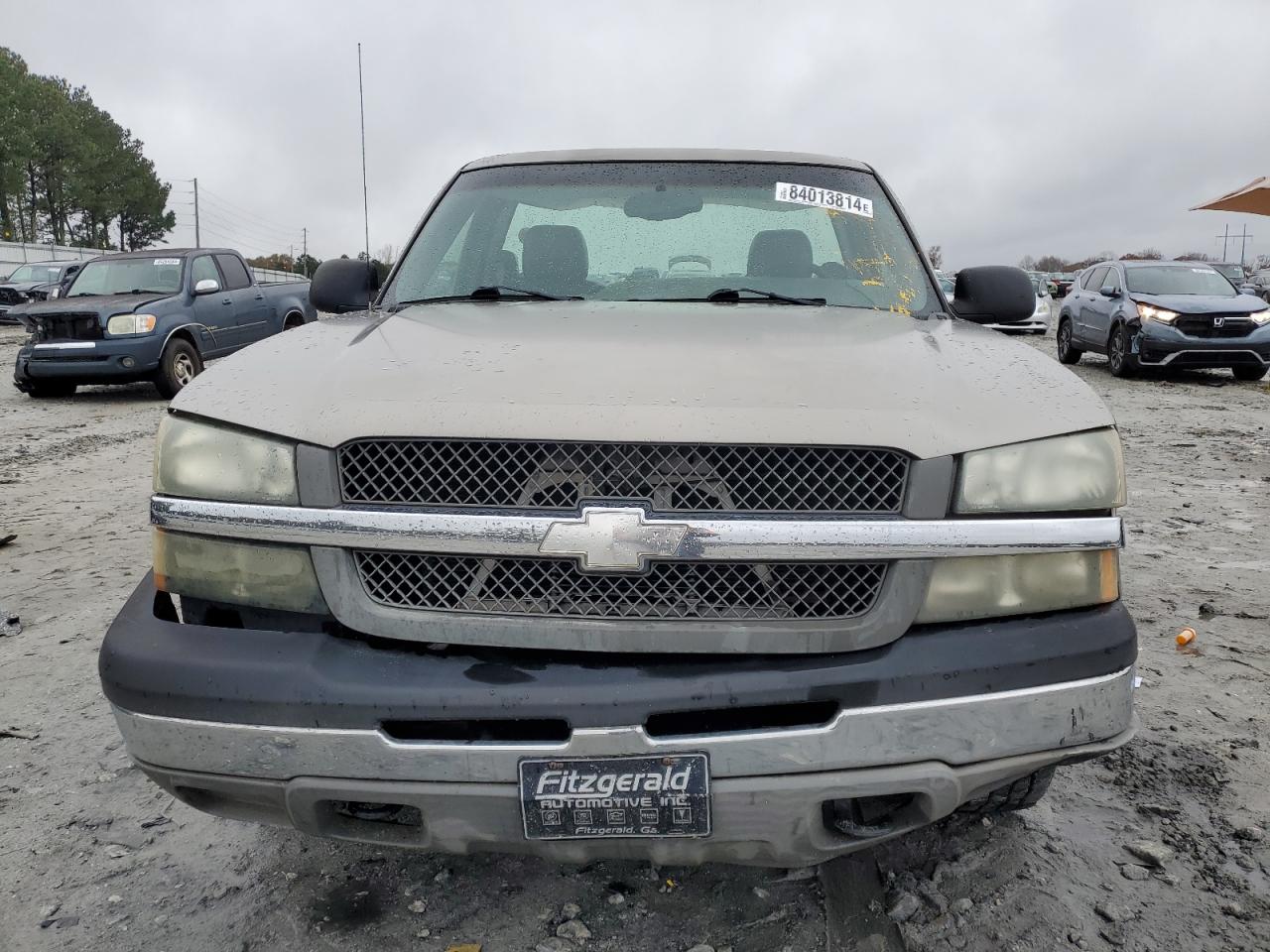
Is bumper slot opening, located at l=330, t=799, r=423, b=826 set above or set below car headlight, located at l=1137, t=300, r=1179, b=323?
below

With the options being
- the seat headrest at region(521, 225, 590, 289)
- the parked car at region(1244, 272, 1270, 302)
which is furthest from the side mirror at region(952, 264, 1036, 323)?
the parked car at region(1244, 272, 1270, 302)

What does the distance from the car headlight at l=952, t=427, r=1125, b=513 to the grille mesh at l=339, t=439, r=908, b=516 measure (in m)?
0.13

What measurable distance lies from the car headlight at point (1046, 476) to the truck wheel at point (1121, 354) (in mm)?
12645

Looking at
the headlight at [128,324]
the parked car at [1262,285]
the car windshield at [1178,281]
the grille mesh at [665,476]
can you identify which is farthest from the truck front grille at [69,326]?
the parked car at [1262,285]

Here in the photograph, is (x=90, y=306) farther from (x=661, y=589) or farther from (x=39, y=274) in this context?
(x=39, y=274)

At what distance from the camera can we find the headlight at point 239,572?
1791 millimetres

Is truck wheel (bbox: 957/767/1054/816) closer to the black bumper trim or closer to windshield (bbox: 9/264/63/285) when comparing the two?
the black bumper trim

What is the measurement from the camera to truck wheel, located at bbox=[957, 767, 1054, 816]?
2.08 m

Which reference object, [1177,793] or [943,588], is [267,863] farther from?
[1177,793]

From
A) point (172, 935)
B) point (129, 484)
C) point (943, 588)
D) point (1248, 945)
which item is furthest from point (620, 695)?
point (129, 484)

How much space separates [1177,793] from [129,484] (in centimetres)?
633

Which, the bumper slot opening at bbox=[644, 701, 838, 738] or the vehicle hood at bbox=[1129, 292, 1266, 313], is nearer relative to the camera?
the bumper slot opening at bbox=[644, 701, 838, 738]

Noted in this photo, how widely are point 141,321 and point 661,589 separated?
1058cm

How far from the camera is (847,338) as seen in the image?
2.23 metres
